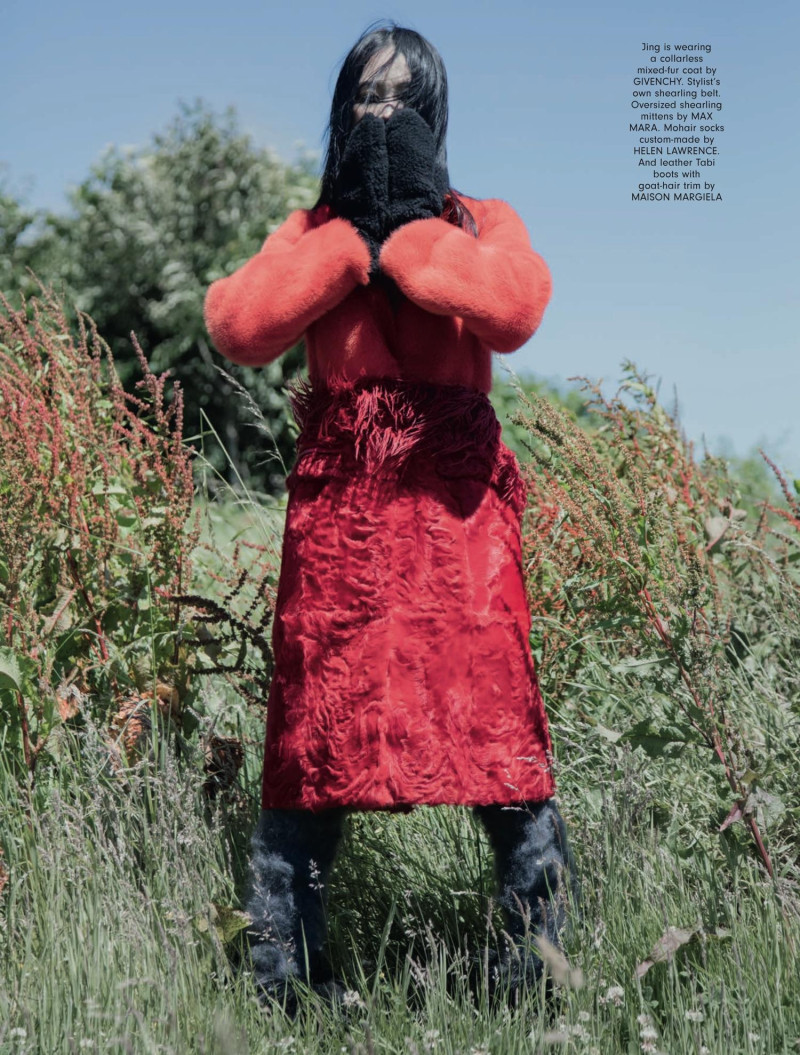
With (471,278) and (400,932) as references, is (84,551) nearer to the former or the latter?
(400,932)

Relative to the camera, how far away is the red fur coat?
196cm

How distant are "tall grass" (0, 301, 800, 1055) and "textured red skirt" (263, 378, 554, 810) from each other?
22 cm

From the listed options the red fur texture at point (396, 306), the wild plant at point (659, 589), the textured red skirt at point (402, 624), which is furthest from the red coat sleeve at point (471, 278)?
the wild plant at point (659, 589)

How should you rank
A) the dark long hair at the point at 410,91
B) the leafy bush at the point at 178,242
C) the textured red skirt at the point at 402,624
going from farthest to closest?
the leafy bush at the point at 178,242 < the dark long hair at the point at 410,91 < the textured red skirt at the point at 402,624

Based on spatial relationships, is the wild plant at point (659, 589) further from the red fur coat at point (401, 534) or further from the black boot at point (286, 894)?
the black boot at point (286, 894)

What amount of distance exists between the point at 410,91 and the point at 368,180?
0.26 meters

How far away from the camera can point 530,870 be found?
2.06 meters

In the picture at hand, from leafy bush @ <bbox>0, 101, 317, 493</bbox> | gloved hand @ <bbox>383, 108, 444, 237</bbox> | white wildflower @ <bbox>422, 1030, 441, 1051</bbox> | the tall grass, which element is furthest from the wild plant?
leafy bush @ <bbox>0, 101, 317, 493</bbox>

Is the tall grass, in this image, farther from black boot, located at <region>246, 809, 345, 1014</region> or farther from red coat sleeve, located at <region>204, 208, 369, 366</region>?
red coat sleeve, located at <region>204, 208, 369, 366</region>

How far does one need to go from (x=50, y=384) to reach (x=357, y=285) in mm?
1370

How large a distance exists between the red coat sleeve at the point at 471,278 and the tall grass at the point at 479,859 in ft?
0.95

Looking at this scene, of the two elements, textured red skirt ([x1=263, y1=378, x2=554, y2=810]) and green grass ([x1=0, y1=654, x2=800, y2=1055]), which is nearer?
green grass ([x1=0, y1=654, x2=800, y2=1055])

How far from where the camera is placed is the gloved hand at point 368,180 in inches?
81.4

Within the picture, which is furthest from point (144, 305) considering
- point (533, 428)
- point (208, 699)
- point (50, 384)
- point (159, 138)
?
point (533, 428)
